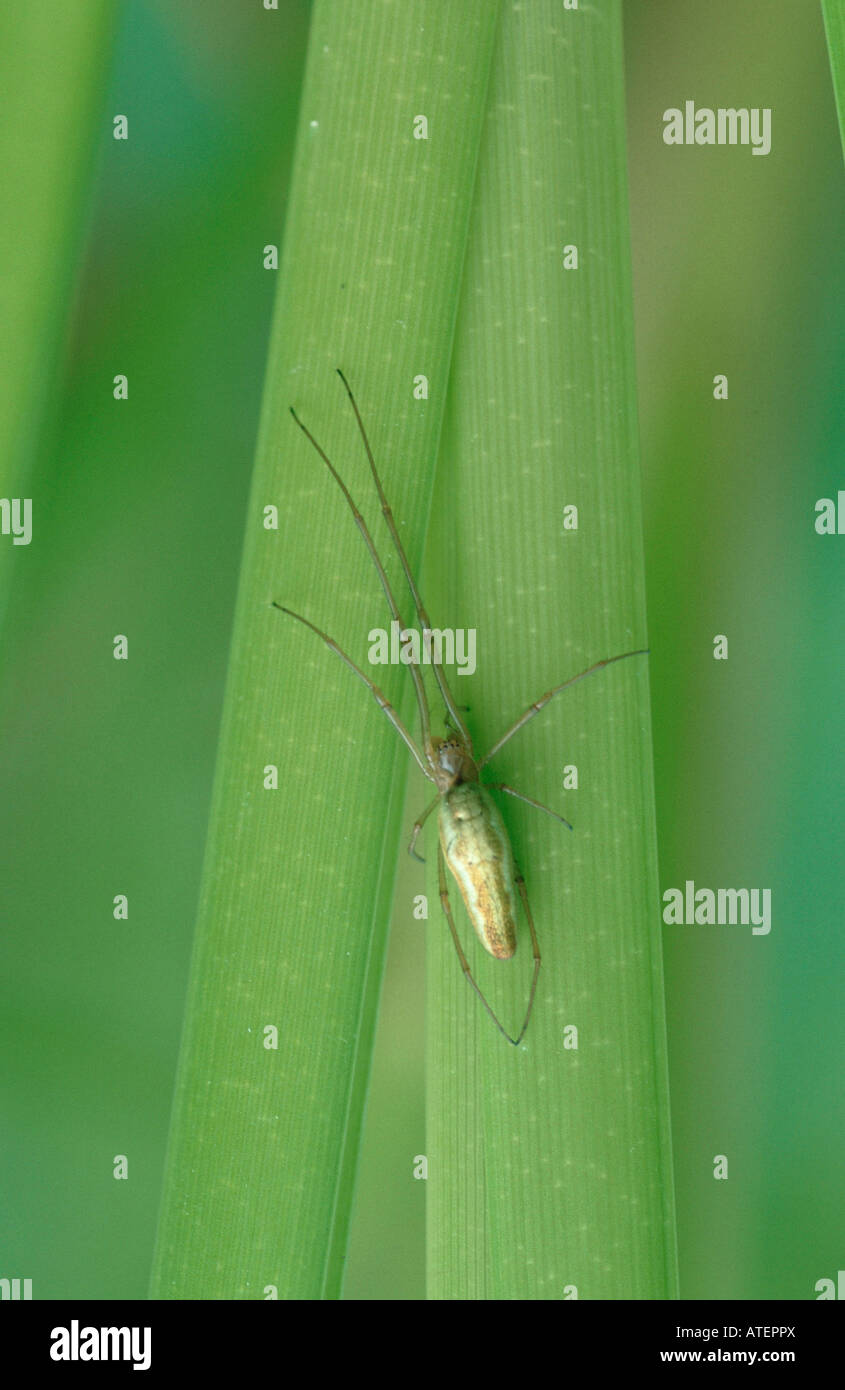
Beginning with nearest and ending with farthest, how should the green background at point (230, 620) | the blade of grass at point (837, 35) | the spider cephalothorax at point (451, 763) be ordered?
the blade of grass at point (837, 35) < the spider cephalothorax at point (451, 763) < the green background at point (230, 620)

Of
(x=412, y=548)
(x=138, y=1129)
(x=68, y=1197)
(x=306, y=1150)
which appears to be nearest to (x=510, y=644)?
(x=412, y=548)

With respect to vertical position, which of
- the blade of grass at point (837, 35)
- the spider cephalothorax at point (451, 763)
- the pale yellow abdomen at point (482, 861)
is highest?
the blade of grass at point (837, 35)

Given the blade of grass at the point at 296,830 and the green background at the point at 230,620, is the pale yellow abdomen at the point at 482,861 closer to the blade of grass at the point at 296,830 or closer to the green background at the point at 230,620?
the blade of grass at the point at 296,830

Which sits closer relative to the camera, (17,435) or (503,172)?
(503,172)

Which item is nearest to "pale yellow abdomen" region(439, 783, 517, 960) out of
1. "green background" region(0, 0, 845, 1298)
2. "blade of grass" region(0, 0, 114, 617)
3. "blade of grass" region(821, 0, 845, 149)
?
"green background" region(0, 0, 845, 1298)

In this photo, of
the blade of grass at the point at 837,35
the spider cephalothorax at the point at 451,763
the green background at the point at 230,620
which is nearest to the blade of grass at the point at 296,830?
the spider cephalothorax at the point at 451,763

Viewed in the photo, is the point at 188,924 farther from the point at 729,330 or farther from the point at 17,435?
the point at 729,330
